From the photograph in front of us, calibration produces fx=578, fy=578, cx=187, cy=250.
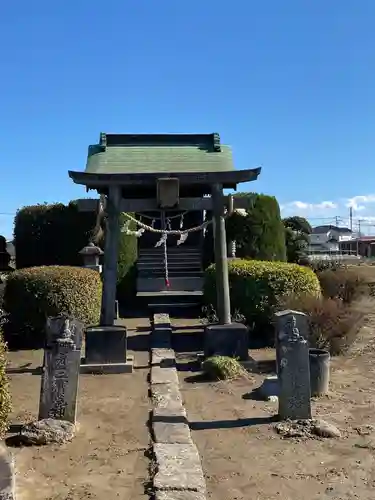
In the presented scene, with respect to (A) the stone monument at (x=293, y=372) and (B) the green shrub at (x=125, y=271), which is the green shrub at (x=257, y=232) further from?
(A) the stone monument at (x=293, y=372)

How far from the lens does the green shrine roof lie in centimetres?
943

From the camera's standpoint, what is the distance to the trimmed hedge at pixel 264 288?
11.0 metres

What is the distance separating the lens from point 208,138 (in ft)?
33.7

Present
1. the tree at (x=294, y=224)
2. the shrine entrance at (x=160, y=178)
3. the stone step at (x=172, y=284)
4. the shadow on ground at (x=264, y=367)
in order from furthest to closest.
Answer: the tree at (x=294, y=224), the stone step at (x=172, y=284), the shrine entrance at (x=160, y=178), the shadow on ground at (x=264, y=367)

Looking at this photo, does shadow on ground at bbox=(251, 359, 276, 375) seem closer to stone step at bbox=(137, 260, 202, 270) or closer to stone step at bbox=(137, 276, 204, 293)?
stone step at bbox=(137, 276, 204, 293)

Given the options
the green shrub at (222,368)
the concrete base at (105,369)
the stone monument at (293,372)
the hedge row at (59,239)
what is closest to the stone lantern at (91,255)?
the hedge row at (59,239)

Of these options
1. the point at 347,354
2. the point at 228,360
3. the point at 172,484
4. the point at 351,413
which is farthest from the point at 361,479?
the point at 347,354

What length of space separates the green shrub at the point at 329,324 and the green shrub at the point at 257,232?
7432 mm

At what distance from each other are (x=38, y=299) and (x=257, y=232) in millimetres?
8369

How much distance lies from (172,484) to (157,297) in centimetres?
1222

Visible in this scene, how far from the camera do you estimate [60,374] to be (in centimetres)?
569

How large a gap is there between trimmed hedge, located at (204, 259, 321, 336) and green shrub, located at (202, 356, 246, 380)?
2.76 m

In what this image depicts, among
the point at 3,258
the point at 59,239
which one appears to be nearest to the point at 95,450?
the point at 3,258

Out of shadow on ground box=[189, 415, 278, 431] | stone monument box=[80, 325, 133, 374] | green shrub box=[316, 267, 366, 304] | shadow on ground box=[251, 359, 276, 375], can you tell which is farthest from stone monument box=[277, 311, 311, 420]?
green shrub box=[316, 267, 366, 304]
